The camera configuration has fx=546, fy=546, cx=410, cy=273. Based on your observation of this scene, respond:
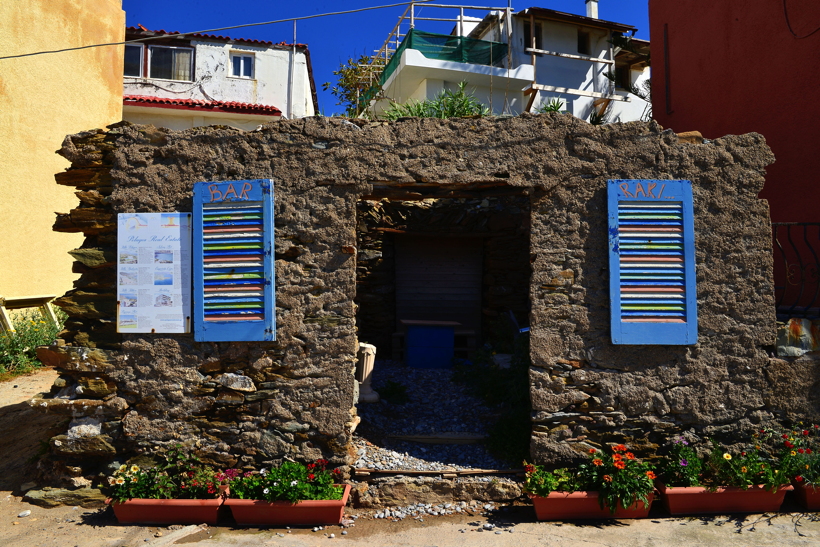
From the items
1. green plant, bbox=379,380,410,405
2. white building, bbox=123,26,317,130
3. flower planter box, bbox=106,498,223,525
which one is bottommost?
flower planter box, bbox=106,498,223,525

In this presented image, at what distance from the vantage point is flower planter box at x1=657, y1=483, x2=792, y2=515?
389cm

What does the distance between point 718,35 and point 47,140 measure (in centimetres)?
1001

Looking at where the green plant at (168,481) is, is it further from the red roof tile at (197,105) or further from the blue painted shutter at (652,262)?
the red roof tile at (197,105)

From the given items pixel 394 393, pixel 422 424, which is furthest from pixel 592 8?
pixel 422 424

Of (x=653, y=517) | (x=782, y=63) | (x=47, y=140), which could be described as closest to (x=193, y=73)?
(x=47, y=140)

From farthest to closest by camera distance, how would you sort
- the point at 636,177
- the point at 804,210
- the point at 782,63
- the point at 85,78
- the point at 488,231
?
the point at 85,78
the point at 488,231
the point at 782,63
the point at 804,210
the point at 636,177

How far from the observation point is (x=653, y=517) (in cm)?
393

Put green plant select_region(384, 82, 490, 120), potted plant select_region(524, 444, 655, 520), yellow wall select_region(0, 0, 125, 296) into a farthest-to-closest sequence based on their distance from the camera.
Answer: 1. yellow wall select_region(0, 0, 125, 296)
2. green plant select_region(384, 82, 490, 120)
3. potted plant select_region(524, 444, 655, 520)

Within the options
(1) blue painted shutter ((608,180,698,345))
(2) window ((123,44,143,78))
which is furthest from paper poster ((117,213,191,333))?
(2) window ((123,44,143,78))

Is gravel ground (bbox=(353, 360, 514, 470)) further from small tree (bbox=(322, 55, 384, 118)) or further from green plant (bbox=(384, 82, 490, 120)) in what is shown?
small tree (bbox=(322, 55, 384, 118))

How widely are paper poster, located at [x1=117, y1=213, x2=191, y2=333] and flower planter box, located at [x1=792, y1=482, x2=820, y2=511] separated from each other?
4.71 metres

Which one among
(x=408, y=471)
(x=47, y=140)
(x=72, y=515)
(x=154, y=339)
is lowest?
(x=72, y=515)

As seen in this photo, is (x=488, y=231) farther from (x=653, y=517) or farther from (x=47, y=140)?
(x=47, y=140)

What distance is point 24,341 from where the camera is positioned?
7770 mm
